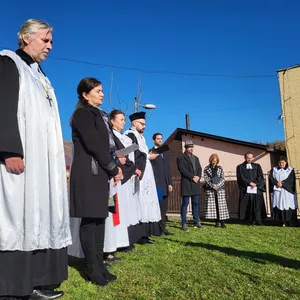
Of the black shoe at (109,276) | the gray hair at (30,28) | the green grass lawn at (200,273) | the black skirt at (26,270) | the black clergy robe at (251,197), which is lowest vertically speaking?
the green grass lawn at (200,273)

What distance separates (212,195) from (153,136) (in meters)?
2.85

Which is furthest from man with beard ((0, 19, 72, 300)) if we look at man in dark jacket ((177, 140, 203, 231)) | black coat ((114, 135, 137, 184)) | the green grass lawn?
man in dark jacket ((177, 140, 203, 231))

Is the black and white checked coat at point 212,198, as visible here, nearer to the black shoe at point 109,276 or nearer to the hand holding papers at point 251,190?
the hand holding papers at point 251,190

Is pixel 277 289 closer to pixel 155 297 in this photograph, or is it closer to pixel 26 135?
pixel 155 297

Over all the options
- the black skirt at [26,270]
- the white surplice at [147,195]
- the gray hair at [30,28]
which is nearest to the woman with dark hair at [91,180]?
the black skirt at [26,270]

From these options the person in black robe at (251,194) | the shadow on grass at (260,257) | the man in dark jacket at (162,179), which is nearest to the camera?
the shadow on grass at (260,257)

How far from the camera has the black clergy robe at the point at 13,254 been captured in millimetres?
2445

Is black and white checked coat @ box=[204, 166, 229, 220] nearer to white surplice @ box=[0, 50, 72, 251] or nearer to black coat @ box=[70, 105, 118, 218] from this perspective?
black coat @ box=[70, 105, 118, 218]

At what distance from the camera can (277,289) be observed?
10.5 ft

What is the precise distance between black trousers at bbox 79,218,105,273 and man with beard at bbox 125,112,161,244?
7.52 ft

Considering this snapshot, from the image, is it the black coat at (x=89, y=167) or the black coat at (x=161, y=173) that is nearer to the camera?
the black coat at (x=89, y=167)

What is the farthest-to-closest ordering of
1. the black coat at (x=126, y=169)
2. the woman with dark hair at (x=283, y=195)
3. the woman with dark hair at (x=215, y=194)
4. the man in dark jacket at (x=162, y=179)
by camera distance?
the woman with dark hair at (x=283, y=195) < the woman with dark hair at (x=215, y=194) < the man in dark jacket at (x=162, y=179) < the black coat at (x=126, y=169)

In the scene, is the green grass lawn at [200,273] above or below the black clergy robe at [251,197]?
below

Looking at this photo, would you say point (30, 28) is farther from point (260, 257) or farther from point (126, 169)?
point (260, 257)
